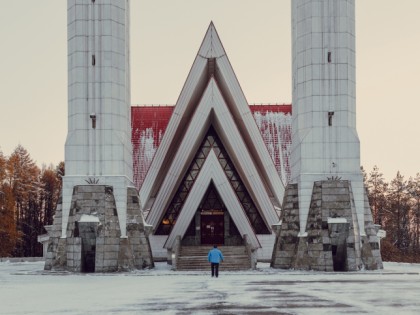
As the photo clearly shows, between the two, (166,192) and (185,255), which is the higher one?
(166,192)

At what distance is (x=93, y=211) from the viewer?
118 feet

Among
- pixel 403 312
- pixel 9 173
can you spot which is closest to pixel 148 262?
pixel 403 312

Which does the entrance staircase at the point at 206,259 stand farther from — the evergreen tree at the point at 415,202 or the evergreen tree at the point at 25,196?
the evergreen tree at the point at 415,202

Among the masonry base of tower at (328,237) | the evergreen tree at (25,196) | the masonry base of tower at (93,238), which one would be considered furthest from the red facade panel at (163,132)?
the evergreen tree at (25,196)

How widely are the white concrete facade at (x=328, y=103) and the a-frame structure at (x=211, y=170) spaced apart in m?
8.40

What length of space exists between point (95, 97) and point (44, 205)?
6194 cm

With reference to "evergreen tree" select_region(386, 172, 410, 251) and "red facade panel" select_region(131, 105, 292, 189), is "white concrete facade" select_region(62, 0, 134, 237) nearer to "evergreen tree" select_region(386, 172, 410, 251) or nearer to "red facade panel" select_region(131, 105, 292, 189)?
"red facade panel" select_region(131, 105, 292, 189)

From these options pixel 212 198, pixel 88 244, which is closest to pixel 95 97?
pixel 88 244

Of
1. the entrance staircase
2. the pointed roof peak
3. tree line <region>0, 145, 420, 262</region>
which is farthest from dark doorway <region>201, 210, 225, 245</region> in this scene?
tree line <region>0, 145, 420, 262</region>

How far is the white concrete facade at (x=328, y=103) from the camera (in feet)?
121

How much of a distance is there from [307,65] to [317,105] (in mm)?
2271

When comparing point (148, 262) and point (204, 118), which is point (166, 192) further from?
point (148, 262)

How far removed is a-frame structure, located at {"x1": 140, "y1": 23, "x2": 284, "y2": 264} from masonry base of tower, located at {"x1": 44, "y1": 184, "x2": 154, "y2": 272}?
8.55 metres

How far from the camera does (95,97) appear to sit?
37562mm
